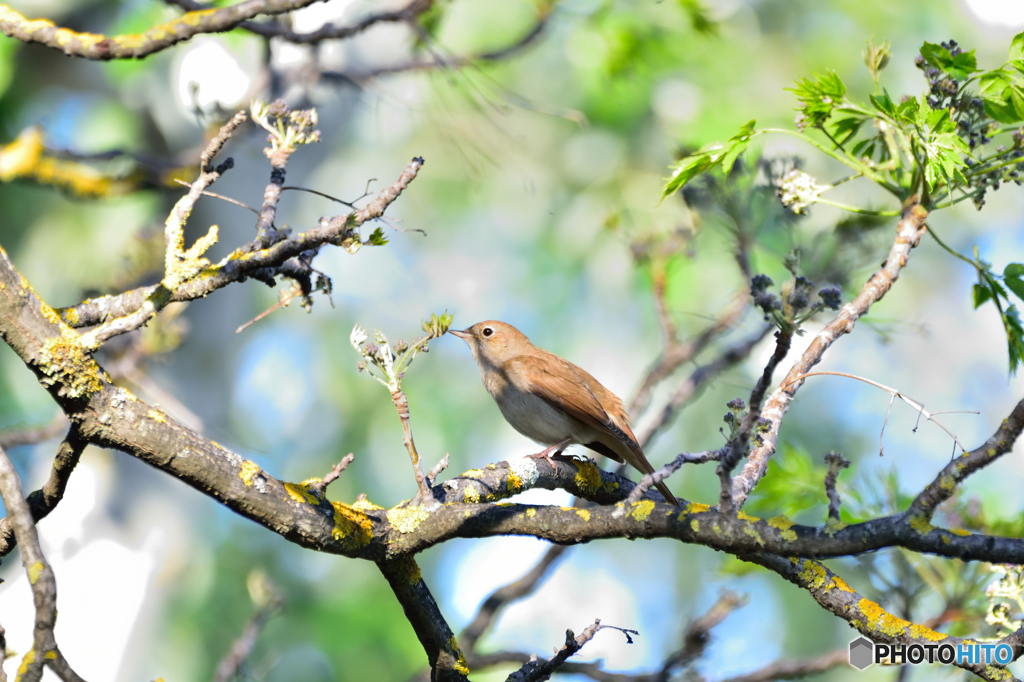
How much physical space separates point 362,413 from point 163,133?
5685mm

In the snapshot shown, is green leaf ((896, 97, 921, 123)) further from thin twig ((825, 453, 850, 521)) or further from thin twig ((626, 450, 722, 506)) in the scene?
thin twig ((626, 450, 722, 506))

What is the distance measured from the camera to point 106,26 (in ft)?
33.3

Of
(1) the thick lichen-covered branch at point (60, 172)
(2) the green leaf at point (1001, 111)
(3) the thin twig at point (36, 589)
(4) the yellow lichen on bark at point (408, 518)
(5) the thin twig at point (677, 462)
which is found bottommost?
(3) the thin twig at point (36, 589)

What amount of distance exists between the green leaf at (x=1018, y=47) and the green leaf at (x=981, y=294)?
0.92m

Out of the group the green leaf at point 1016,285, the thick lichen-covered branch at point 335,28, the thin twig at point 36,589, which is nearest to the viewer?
the thin twig at point 36,589

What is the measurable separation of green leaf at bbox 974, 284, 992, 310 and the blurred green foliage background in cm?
212

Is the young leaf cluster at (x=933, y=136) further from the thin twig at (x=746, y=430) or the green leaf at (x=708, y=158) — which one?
the thin twig at (x=746, y=430)

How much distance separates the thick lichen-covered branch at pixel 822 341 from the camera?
2.75 meters

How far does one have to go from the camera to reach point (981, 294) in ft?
11.2

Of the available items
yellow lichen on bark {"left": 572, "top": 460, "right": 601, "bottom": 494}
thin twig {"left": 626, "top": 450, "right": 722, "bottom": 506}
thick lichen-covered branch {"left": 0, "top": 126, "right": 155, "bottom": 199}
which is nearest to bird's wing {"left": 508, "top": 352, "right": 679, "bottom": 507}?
yellow lichen on bark {"left": 572, "top": 460, "right": 601, "bottom": 494}

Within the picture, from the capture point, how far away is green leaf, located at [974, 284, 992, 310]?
3.37 metres

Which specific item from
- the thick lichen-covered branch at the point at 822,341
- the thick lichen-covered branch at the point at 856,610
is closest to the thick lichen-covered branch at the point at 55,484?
the thick lichen-covered branch at the point at 822,341

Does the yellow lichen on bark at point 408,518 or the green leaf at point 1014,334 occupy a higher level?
the green leaf at point 1014,334

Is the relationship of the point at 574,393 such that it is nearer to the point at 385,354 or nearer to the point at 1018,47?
A: the point at 385,354
